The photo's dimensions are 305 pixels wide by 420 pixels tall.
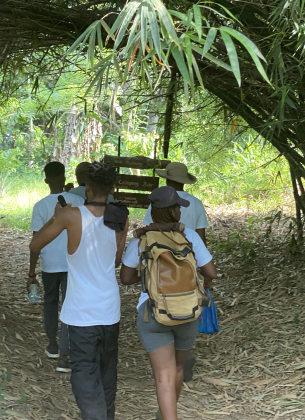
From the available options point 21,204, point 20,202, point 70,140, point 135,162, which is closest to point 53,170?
point 135,162

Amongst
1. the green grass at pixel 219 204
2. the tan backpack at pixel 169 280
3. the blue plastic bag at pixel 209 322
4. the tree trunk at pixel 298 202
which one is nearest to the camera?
the tan backpack at pixel 169 280

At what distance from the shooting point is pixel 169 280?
90.9 inches

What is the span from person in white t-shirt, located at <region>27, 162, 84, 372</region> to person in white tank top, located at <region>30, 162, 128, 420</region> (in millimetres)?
949

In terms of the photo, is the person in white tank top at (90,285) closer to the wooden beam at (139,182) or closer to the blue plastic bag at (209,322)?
the blue plastic bag at (209,322)

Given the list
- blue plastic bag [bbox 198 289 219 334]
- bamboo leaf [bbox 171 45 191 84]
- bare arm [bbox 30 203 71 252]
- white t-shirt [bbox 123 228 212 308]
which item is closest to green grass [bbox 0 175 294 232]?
blue plastic bag [bbox 198 289 219 334]

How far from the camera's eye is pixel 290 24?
3.39 meters

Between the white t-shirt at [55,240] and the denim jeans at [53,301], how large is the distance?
8 centimetres

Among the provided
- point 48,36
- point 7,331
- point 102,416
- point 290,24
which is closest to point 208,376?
point 102,416

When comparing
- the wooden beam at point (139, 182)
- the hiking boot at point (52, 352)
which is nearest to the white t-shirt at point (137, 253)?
the hiking boot at point (52, 352)

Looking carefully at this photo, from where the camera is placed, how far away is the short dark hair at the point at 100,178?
2486 millimetres

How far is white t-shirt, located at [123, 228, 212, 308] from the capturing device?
247 centimetres

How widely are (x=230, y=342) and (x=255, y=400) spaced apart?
0.83m

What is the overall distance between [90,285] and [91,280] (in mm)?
24

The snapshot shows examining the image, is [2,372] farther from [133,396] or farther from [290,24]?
[290,24]
